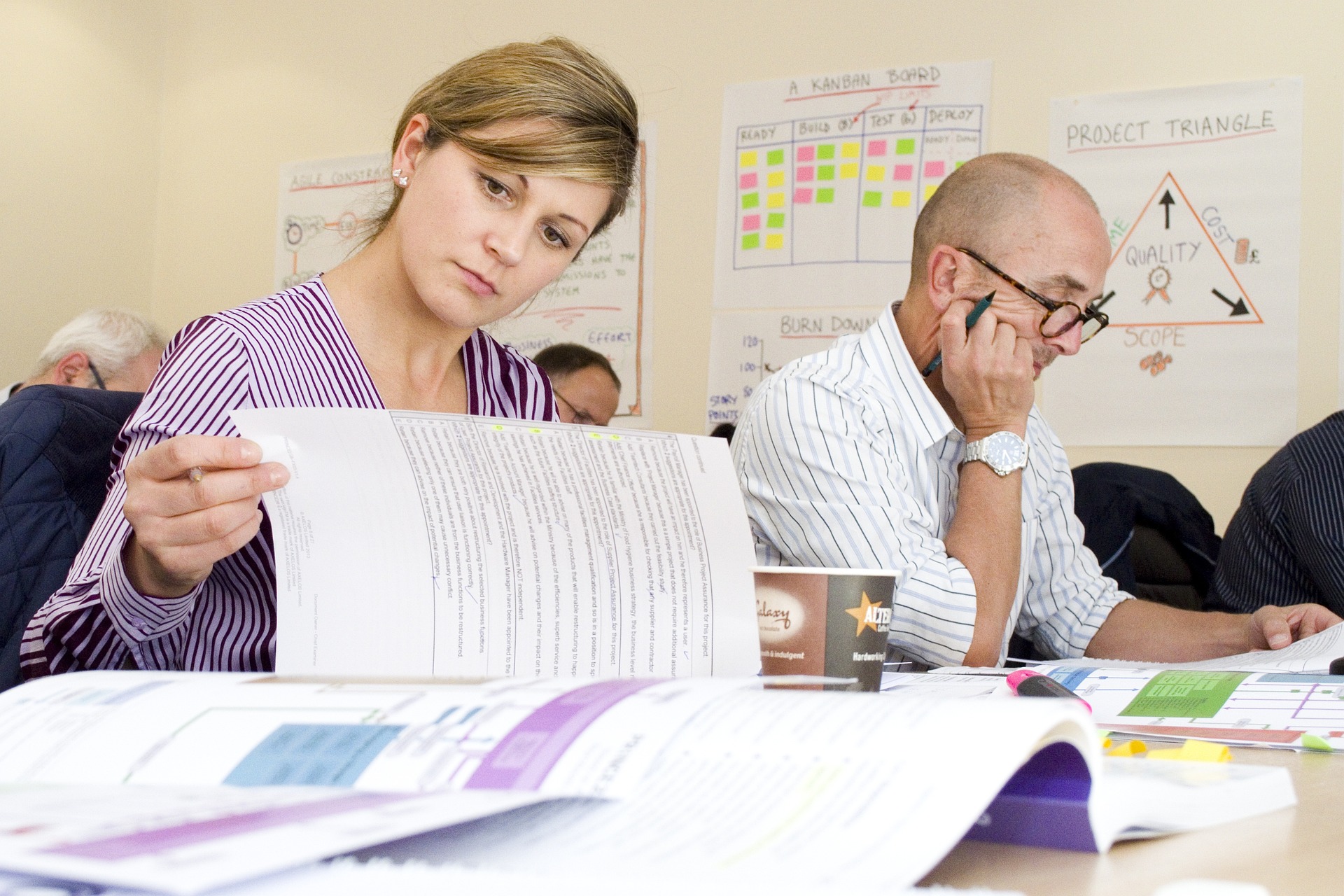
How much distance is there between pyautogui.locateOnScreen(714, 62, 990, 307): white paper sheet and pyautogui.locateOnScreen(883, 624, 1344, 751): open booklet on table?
75.4 inches

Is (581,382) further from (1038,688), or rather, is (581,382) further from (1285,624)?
(1038,688)

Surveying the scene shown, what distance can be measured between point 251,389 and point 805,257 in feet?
6.91

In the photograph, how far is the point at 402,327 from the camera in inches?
47.4

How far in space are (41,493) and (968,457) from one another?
949mm

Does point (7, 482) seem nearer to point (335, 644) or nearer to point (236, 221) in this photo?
point (335, 644)

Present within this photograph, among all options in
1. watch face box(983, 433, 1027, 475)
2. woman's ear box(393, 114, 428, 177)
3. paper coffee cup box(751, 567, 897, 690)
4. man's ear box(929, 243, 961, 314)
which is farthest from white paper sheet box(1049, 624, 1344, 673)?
woman's ear box(393, 114, 428, 177)

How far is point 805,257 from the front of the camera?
294 centimetres

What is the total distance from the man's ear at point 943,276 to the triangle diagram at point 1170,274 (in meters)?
1.18

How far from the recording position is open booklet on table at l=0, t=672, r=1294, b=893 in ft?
1.05

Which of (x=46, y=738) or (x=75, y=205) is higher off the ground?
(x=75, y=205)

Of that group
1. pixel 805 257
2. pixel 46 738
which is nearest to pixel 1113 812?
pixel 46 738

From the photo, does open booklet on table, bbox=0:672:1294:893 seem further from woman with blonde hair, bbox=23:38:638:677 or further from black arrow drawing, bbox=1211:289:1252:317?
black arrow drawing, bbox=1211:289:1252:317

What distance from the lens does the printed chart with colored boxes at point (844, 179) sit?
111 inches

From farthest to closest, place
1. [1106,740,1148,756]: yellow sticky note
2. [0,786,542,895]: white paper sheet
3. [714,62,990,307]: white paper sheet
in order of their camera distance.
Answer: [714,62,990,307]: white paper sheet < [1106,740,1148,756]: yellow sticky note < [0,786,542,895]: white paper sheet
